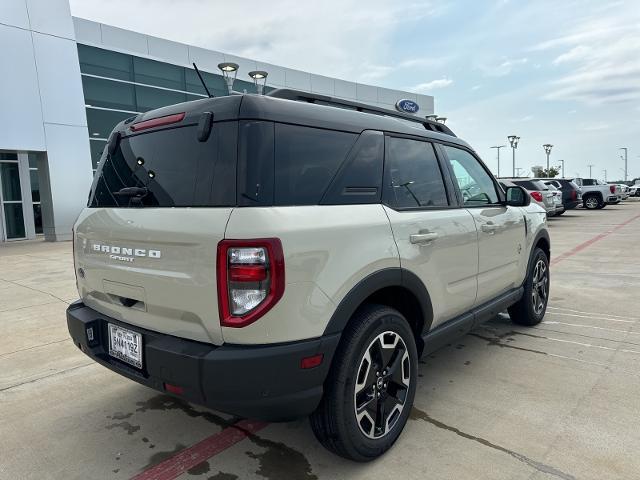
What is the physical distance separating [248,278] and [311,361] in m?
0.49

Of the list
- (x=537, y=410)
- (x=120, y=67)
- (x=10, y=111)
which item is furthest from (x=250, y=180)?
(x=120, y=67)

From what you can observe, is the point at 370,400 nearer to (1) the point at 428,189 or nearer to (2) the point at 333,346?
(2) the point at 333,346

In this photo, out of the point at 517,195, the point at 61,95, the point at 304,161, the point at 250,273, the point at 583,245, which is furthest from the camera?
the point at 61,95

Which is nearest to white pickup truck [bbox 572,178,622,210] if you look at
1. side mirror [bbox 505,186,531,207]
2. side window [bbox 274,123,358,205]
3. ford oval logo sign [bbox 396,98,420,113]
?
ford oval logo sign [bbox 396,98,420,113]

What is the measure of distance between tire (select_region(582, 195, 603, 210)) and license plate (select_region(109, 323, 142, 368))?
90.6ft

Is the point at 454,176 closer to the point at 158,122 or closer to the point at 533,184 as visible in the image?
the point at 158,122

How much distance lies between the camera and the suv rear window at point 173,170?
2107 millimetres

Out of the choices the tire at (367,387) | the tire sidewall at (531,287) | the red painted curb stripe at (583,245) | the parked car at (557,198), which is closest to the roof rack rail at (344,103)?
the tire at (367,387)

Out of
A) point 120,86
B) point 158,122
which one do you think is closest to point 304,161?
point 158,122

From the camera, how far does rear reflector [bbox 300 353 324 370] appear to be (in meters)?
2.05

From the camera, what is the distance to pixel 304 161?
225 centimetres

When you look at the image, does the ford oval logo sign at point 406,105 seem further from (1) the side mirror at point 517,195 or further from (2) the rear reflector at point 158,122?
(2) the rear reflector at point 158,122

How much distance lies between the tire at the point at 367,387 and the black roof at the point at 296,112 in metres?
1.04

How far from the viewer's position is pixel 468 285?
3.24 meters
